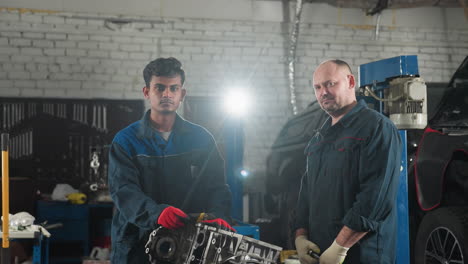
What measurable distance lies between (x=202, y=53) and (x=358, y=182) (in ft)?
12.9

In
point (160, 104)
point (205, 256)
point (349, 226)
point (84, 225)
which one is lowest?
point (84, 225)

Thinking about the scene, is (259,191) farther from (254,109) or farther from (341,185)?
(341,185)

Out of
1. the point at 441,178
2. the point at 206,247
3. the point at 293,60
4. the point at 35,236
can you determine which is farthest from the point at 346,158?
the point at 293,60

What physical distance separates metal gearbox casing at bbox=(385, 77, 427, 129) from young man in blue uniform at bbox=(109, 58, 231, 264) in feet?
2.62

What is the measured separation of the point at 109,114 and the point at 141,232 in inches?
137

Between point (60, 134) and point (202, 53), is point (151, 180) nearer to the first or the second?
point (60, 134)

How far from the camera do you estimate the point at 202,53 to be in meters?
5.56

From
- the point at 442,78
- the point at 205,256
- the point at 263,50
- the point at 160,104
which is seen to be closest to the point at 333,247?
the point at 205,256

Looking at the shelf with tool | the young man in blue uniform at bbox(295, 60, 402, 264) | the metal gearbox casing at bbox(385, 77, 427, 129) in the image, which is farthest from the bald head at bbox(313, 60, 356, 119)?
the shelf with tool

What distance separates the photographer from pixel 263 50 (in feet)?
18.7

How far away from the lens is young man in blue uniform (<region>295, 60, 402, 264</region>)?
5.94 ft

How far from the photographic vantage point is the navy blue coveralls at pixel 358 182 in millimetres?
1808

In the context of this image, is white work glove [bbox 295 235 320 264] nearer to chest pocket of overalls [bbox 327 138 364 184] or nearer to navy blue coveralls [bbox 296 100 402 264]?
navy blue coveralls [bbox 296 100 402 264]

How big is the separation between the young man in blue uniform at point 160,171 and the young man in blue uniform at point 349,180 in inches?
15.7
